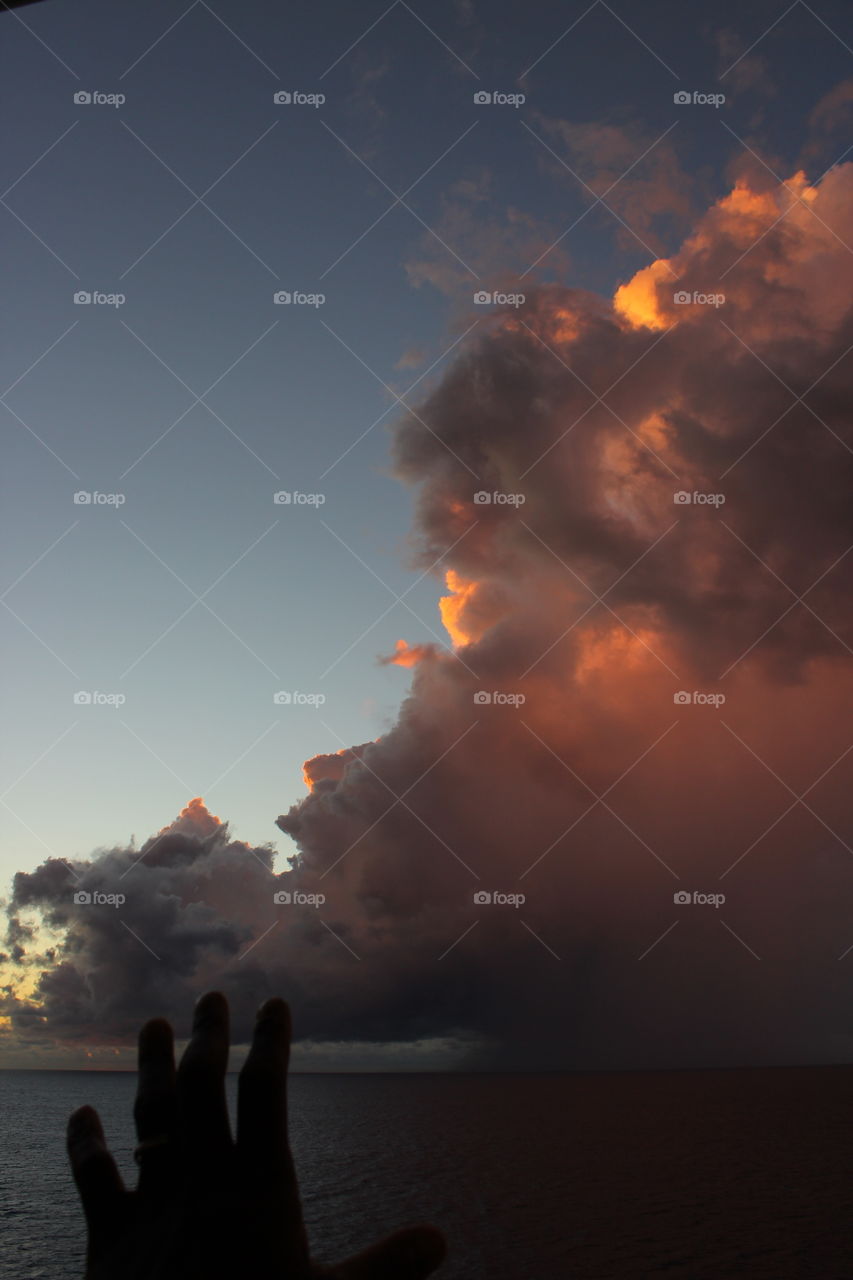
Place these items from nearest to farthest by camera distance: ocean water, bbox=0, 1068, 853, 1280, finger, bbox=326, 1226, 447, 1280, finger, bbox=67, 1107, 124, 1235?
finger, bbox=326, 1226, 447, 1280 → finger, bbox=67, 1107, 124, 1235 → ocean water, bbox=0, 1068, 853, 1280

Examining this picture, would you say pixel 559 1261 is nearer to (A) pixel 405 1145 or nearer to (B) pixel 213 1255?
(B) pixel 213 1255

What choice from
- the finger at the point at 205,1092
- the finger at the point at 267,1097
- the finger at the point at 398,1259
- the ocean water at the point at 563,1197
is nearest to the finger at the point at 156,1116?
the finger at the point at 205,1092

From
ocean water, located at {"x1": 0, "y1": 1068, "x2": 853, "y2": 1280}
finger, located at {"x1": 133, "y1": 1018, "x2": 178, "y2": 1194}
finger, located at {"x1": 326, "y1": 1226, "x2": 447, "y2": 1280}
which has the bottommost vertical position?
ocean water, located at {"x1": 0, "y1": 1068, "x2": 853, "y2": 1280}

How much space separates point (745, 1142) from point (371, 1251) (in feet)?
404

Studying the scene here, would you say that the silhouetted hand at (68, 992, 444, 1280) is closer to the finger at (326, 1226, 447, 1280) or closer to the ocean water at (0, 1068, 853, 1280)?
the finger at (326, 1226, 447, 1280)

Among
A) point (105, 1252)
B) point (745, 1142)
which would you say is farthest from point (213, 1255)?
point (745, 1142)

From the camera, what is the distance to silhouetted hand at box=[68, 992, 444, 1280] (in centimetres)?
241

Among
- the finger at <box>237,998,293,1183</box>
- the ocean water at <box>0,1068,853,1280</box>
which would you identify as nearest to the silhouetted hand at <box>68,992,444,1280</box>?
the finger at <box>237,998,293,1183</box>

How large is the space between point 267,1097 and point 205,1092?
220 mm

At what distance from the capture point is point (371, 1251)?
8.32 feet

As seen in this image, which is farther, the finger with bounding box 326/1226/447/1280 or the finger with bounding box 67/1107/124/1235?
the finger with bounding box 67/1107/124/1235

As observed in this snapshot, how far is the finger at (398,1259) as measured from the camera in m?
2.51

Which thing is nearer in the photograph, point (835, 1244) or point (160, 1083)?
point (160, 1083)

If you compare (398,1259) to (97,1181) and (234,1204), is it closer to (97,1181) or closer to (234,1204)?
(234,1204)
